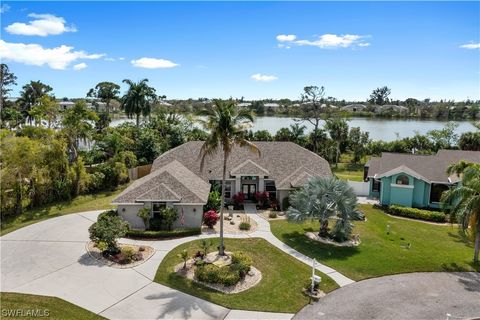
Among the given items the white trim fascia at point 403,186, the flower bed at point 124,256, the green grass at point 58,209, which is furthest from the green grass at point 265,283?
the white trim fascia at point 403,186

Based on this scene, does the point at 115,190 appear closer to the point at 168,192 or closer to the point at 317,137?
the point at 168,192

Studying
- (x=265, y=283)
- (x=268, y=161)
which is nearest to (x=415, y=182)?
(x=268, y=161)

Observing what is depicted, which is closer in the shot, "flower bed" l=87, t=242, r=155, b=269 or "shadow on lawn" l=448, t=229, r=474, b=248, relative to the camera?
"flower bed" l=87, t=242, r=155, b=269

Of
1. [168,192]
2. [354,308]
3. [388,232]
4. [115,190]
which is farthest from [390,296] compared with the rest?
[115,190]

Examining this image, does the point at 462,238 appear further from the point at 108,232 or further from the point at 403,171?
the point at 108,232

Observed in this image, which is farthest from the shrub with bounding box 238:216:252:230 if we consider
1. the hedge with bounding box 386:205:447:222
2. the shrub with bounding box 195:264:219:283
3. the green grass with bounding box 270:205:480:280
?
the hedge with bounding box 386:205:447:222

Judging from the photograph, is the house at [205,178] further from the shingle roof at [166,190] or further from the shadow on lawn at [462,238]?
the shadow on lawn at [462,238]

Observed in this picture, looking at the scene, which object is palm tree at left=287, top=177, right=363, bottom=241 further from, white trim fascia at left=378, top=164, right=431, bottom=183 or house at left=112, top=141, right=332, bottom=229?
white trim fascia at left=378, top=164, right=431, bottom=183
